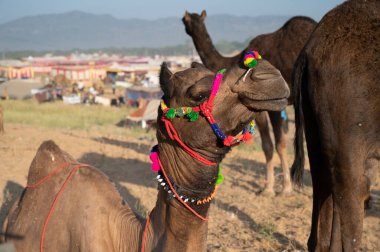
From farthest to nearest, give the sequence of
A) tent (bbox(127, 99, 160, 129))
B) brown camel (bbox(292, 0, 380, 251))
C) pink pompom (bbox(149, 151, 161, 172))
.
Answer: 1. tent (bbox(127, 99, 160, 129))
2. brown camel (bbox(292, 0, 380, 251))
3. pink pompom (bbox(149, 151, 161, 172))

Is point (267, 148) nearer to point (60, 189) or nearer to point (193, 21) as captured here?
point (193, 21)

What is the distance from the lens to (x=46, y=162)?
382 centimetres

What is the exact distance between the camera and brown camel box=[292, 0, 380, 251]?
3.74 metres

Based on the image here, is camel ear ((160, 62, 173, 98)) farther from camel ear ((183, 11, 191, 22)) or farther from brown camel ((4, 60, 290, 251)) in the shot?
camel ear ((183, 11, 191, 22))

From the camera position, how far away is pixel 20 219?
365cm

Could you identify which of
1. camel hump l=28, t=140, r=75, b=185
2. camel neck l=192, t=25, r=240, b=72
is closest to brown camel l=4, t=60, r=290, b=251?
camel hump l=28, t=140, r=75, b=185

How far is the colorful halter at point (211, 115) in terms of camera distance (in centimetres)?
243

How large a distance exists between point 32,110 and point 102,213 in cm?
2648

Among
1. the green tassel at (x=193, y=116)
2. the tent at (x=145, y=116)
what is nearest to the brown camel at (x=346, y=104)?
the green tassel at (x=193, y=116)

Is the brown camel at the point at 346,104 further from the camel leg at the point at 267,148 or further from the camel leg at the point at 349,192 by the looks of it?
the camel leg at the point at 267,148

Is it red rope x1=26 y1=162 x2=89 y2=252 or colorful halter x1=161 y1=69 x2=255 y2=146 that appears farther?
red rope x1=26 y1=162 x2=89 y2=252

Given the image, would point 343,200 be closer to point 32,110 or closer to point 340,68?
point 340,68

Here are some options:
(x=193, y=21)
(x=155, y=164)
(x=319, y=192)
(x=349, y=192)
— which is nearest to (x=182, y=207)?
(x=155, y=164)

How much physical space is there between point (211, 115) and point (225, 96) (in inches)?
4.8
